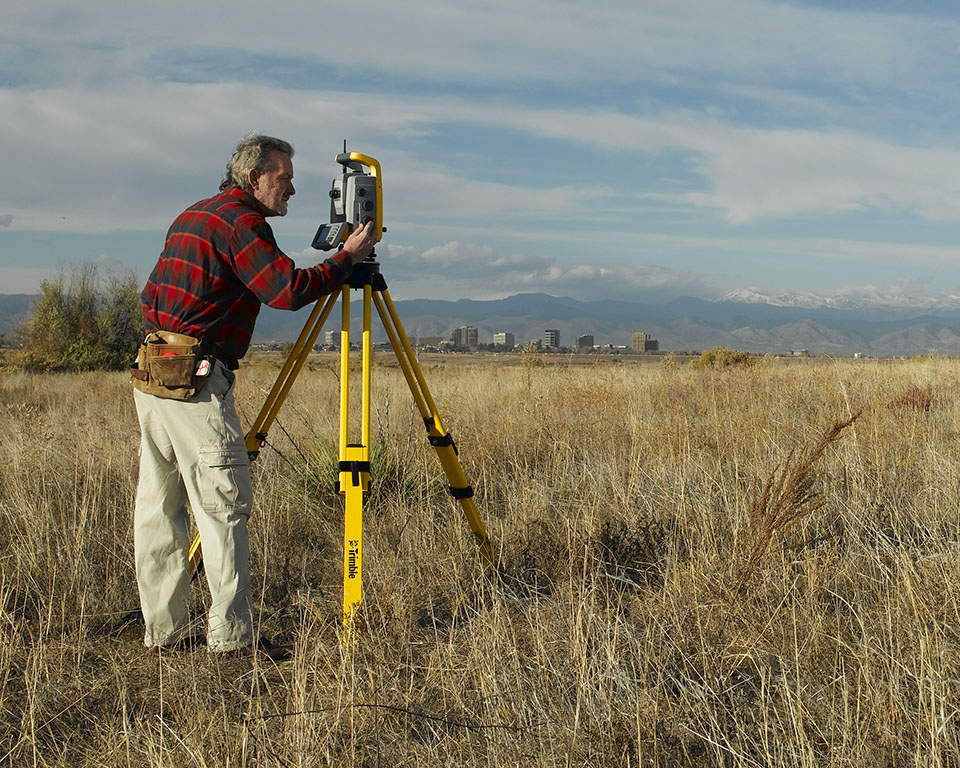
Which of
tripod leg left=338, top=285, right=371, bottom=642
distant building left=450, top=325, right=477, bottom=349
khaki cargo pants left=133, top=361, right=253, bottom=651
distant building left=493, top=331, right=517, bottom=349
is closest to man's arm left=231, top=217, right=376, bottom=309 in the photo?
tripod leg left=338, top=285, right=371, bottom=642

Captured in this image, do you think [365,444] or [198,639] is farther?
[198,639]

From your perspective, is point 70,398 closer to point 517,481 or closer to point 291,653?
point 517,481

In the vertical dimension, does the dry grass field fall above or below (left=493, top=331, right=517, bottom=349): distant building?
below

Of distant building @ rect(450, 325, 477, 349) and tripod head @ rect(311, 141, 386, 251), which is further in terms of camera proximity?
distant building @ rect(450, 325, 477, 349)

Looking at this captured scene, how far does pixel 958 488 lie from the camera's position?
4.57 metres

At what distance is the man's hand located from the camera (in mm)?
2965

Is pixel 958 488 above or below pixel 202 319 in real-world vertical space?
below

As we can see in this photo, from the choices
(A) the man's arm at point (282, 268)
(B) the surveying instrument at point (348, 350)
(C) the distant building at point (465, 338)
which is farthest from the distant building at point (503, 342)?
(A) the man's arm at point (282, 268)

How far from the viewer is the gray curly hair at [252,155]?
10.2 ft

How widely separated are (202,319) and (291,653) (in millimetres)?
1431

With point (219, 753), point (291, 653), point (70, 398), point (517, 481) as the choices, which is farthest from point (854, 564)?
point (70, 398)

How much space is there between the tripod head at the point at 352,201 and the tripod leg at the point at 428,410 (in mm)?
315

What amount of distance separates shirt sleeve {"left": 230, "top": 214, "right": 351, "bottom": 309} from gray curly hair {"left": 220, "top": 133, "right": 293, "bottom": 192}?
263 mm

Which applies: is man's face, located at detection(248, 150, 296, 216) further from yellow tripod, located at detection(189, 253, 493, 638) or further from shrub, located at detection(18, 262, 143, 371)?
shrub, located at detection(18, 262, 143, 371)
